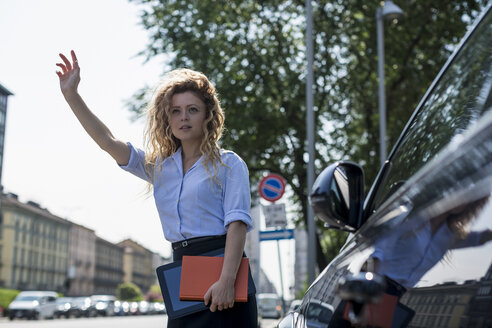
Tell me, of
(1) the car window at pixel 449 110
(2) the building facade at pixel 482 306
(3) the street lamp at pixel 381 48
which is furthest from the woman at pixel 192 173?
(3) the street lamp at pixel 381 48

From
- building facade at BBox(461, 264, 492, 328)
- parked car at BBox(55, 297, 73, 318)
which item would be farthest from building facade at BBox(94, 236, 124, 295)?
building facade at BBox(461, 264, 492, 328)

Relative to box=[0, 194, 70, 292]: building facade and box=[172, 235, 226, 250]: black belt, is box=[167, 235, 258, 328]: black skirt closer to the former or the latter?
box=[172, 235, 226, 250]: black belt

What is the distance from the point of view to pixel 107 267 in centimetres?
14012

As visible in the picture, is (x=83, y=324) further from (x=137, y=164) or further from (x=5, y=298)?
(x=137, y=164)

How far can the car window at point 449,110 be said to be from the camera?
1792 mm

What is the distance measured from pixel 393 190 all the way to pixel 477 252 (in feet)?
2.73

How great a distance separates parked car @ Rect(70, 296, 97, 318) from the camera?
2408 inches

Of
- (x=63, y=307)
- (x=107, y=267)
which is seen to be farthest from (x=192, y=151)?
(x=107, y=267)

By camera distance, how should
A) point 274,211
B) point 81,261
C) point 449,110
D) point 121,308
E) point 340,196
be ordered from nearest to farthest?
1. point 449,110
2. point 340,196
3. point 274,211
4. point 121,308
5. point 81,261

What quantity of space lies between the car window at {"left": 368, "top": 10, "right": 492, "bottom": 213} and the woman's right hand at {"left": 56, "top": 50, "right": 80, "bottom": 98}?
112 cm

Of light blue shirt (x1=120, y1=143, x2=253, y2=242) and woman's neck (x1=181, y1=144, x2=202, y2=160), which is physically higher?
woman's neck (x1=181, y1=144, x2=202, y2=160)

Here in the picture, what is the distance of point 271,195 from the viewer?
14211 mm

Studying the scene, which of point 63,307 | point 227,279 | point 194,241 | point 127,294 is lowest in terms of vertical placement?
point 227,279

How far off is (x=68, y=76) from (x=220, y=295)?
37.4 inches
